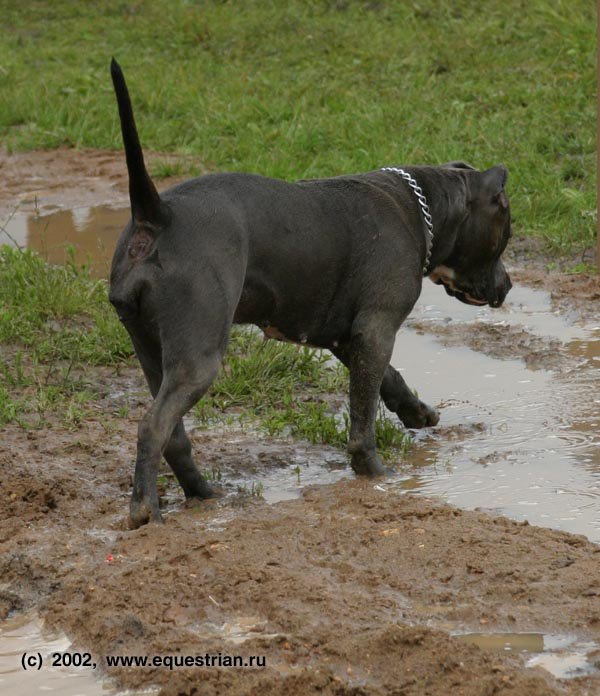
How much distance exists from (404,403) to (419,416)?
0.36 ft

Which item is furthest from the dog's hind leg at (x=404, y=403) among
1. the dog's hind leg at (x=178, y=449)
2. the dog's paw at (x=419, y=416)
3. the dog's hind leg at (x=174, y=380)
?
the dog's hind leg at (x=174, y=380)

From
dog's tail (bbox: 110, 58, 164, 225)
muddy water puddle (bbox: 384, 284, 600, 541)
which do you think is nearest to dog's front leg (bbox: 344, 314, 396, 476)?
muddy water puddle (bbox: 384, 284, 600, 541)

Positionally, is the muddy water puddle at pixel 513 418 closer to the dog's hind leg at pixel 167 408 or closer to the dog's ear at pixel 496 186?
the dog's ear at pixel 496 186

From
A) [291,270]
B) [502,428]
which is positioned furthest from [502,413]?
[291,270]

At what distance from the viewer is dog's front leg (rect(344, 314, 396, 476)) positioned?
19.4 ft

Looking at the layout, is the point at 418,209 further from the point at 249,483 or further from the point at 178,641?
the point at 178,641

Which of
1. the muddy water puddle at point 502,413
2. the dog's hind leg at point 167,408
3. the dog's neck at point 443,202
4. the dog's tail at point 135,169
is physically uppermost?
the dog's tail at point 135,169

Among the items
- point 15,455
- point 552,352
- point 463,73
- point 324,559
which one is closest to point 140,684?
point 324,559

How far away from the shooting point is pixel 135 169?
16.7ft

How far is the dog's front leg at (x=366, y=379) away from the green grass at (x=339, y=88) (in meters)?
3.56

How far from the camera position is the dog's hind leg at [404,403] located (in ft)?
21.2

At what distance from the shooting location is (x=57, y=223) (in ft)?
33.9

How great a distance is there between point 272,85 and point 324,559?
338 inches

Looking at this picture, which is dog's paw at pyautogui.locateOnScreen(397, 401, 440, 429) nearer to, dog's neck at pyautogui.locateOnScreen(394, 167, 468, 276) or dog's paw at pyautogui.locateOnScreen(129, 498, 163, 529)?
dog's neck at pyautogui.locateOnScreen(394, 167, 468, 276)
